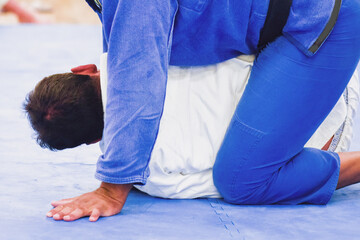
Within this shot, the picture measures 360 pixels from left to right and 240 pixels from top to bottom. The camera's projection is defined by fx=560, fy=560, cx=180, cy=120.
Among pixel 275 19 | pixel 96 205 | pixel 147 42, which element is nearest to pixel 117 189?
pixel 96 205

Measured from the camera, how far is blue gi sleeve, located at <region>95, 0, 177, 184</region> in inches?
56.9

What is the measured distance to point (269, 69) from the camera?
1678 millimetres

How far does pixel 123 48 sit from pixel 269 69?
469 mm

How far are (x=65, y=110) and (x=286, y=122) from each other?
659 millimetres

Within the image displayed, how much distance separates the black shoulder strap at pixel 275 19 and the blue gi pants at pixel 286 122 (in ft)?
0.11

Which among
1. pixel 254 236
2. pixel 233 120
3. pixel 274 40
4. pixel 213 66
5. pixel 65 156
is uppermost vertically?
pixel 274 40

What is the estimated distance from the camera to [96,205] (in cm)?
157

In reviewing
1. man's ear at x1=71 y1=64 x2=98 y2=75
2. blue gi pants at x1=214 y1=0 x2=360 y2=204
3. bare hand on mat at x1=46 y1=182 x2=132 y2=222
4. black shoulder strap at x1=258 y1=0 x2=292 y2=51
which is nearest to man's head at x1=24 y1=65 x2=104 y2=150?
man's ear at x1=71 y1=64 x2=98 y2=75

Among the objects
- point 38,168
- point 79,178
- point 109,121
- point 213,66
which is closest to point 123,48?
point 109,121

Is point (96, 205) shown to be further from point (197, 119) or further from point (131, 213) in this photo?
point (197, 119)

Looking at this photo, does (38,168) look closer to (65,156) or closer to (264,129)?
(65,156)

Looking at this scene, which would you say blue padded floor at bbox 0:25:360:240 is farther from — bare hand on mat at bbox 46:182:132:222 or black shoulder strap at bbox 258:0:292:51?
black shoulder strap at bbox 258:0:292:51

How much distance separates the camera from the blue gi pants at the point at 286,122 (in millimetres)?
1643

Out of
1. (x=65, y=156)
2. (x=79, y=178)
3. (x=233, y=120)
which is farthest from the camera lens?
(x=65, y=156)
